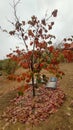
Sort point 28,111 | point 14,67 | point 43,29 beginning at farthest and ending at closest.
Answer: point 14,67 < point 43,29 < point 28,111

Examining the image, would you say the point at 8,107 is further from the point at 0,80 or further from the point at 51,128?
the point at 0,80

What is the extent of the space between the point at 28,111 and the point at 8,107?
114 cm

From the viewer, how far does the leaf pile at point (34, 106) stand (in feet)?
28.2

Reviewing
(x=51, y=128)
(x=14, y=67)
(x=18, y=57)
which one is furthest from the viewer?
(x=14, y=67)

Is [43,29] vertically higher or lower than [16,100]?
higher

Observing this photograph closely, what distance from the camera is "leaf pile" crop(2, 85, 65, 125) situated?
860 cm

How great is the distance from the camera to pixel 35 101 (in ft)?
32.2

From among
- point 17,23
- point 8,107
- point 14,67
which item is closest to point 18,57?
point 17,23

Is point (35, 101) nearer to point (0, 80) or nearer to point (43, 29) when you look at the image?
point (43, 29)

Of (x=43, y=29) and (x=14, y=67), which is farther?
(x=14, y=67)

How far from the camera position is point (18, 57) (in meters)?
10.2

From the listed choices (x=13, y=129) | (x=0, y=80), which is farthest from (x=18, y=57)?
(x=0, y=80)

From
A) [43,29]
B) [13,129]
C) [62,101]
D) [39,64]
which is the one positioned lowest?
[13,129]

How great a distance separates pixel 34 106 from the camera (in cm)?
933
